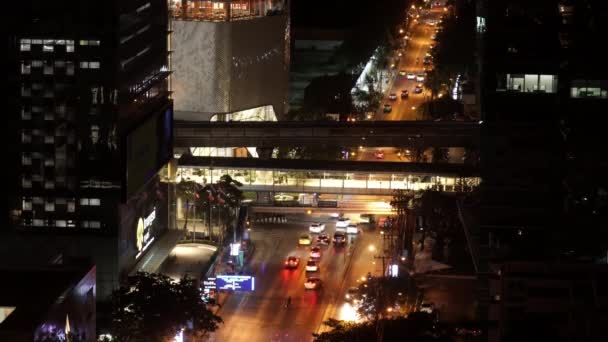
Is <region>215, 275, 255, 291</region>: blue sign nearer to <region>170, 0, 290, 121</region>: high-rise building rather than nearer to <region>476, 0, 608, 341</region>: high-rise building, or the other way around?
<region>476, 0, 608, 341</region>: high-rise building

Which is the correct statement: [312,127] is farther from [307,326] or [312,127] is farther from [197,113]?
[307,326]

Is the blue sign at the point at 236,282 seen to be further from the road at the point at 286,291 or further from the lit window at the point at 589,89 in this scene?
the lit window at the point at 589,89

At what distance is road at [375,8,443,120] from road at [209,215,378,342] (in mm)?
34014

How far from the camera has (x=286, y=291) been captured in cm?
7169

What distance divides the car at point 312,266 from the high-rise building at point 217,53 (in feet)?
81.5

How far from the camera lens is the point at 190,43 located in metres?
97.8

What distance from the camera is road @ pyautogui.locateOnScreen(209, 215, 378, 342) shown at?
6494 cm

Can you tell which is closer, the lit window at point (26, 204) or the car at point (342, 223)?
the lit window at point (26, 204)

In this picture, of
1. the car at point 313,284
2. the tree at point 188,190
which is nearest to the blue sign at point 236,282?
the car at point 313,284

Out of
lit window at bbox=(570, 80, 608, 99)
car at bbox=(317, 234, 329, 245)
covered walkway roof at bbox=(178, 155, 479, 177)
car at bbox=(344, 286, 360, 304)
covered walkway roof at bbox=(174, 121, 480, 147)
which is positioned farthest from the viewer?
covered walkway roof at bbox=(174, 121, 480, 147)

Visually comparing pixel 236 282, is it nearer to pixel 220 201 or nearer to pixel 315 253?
pixel 315 253

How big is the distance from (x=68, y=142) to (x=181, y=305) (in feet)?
30.1

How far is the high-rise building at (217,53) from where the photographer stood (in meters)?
97.6

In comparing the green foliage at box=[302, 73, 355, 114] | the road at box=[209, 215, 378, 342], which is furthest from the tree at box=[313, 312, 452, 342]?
the green foliage at box=[302, 73, 355, 114]
